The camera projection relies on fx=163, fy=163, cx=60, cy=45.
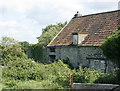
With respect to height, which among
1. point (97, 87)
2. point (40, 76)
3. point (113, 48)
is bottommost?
point (97, 87)

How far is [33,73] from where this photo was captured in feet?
43.3

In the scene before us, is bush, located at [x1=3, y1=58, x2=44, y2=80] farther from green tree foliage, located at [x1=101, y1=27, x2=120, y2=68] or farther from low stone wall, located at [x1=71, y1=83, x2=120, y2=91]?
green tree foliage, located at [x1=101, y1=27, x2=120, y2=68]

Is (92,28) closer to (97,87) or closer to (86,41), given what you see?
(86,41)

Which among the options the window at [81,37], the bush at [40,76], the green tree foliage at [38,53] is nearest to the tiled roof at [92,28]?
the window at [81,37]

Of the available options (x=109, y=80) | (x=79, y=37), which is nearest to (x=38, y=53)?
(x=79, y=37)

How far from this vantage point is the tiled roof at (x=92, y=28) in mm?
15592

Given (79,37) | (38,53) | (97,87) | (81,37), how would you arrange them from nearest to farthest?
(97,87), (79,37), (81,37), (38,53)

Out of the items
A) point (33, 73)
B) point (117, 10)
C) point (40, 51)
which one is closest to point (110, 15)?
point (117, 10)

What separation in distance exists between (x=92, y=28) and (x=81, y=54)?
322cm

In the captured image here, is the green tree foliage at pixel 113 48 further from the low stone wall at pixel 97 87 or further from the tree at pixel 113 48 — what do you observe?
the low stone wall at pixel 97 87

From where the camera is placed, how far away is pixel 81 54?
16.5 meters

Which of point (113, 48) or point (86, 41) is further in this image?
point (86, 41)

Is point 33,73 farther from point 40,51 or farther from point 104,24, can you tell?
point 40,51

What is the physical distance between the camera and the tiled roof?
1559 centimetres
